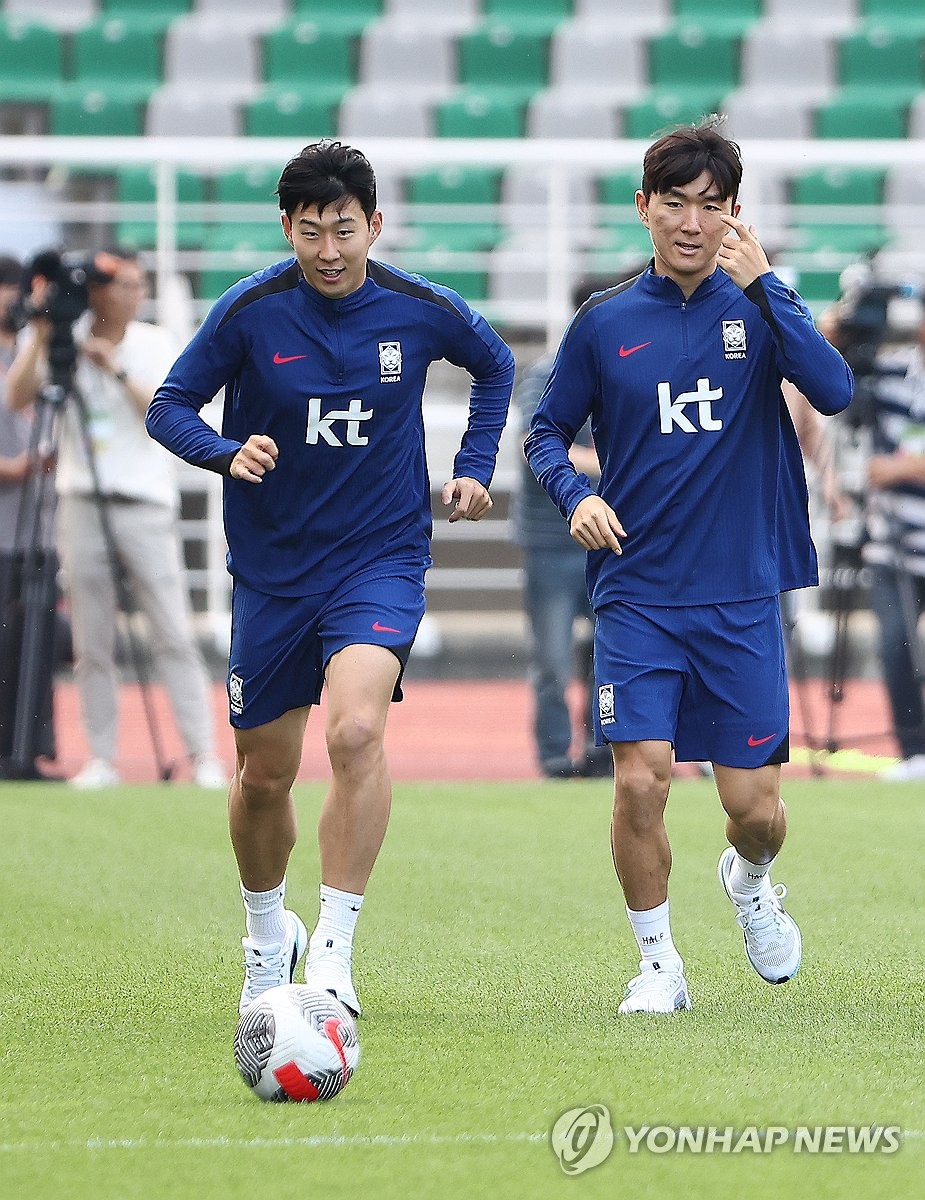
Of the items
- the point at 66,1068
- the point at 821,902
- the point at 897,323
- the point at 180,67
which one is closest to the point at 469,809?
the point at 821,902

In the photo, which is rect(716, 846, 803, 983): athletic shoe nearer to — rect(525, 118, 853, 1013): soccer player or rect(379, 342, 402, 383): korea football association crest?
rect(525, 118, 853, 1013): soccer player

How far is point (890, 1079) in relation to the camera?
13.9 ft

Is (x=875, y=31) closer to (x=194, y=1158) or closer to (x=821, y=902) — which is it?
(x=821, y=902)

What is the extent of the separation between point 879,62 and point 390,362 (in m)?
15.3

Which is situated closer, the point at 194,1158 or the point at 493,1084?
the point at 194,1158

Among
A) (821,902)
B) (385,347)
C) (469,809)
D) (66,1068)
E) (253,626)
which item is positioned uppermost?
(385,347)

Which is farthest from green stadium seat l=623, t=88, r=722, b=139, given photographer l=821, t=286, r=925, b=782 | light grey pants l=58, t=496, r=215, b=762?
light grey pants l=58, t=496, r=215, b=762

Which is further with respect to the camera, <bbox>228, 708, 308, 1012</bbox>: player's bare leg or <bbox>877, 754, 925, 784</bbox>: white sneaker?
<bbox>877, 754, 925, 784</bbox>: white sneaker

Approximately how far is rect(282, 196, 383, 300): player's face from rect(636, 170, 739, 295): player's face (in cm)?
70

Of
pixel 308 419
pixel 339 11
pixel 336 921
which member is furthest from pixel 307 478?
pixel 339 11

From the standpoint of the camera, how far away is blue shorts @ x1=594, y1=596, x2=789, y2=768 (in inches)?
199

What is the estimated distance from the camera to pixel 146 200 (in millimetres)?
16328

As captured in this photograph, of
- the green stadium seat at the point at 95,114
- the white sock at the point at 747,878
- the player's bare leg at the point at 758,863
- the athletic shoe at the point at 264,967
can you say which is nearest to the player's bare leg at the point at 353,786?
the athletic shoe at the point at 264,967

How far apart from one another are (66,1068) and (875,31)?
16.7 m
